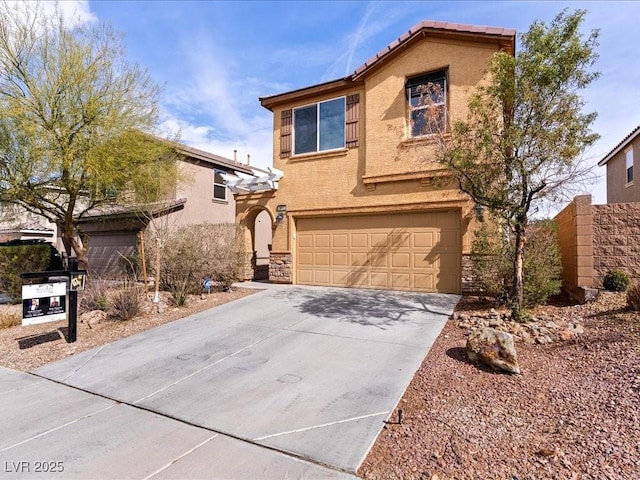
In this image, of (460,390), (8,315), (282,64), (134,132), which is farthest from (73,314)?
(282,64)

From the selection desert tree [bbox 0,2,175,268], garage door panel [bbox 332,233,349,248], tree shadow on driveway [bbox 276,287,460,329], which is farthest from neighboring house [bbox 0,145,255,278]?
tree shadow on driveway [bbox 276,287,460,329]

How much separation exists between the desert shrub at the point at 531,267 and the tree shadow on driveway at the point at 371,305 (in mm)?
1154

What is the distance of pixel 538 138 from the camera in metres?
6.46

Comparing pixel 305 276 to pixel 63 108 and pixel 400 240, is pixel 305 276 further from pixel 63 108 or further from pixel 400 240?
pixel 63 108

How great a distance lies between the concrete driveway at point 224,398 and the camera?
10.9 ft

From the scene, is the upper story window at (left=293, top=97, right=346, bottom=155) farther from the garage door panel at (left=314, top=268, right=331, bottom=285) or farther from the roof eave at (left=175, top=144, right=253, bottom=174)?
the roof eave at (left=175, top=144, right=253, bottom=174)

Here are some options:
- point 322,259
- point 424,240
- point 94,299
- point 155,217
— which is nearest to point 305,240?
point 322,259

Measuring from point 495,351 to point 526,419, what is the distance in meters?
1.30

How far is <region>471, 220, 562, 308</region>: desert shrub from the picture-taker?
7742mm

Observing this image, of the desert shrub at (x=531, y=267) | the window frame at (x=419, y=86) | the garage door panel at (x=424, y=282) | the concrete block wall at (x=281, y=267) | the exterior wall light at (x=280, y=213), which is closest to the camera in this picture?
the desert shrub at (x=531, y=267)

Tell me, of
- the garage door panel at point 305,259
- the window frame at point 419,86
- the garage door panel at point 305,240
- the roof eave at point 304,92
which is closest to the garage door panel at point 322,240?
the garage door panel at point 305,240

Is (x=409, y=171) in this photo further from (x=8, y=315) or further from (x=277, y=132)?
(x=8, y=315)

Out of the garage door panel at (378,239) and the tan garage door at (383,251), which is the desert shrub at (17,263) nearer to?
the tan garage door at (383,251)

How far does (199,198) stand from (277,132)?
6.39 metres
